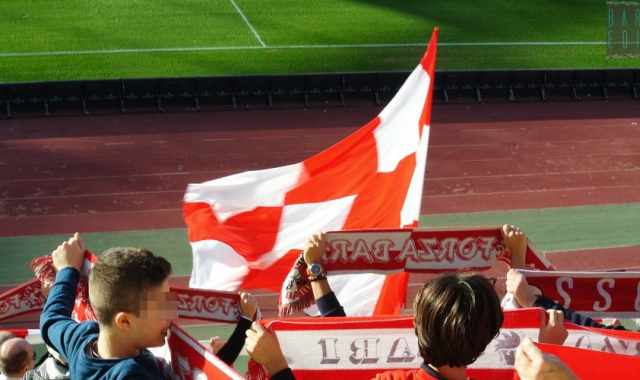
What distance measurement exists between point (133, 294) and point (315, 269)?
160 centimetres

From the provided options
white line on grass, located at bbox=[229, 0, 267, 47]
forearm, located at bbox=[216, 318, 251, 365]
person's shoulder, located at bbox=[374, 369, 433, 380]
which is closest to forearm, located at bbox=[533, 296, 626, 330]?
forearm, located at bbox=[216, 318, 251, 365]

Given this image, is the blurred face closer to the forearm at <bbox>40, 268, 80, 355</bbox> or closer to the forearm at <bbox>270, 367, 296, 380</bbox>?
the forearm at <bbox>270, 367, 296, 380</bbox>

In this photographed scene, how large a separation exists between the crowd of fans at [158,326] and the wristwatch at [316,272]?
1052mm

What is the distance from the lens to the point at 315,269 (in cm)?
423

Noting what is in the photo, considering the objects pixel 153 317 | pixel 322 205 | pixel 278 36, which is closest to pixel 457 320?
pixel 153 317

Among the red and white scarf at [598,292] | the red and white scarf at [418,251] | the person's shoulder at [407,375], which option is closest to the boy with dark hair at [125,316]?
the person's shoulder at [407,375]

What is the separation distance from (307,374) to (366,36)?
12.9m

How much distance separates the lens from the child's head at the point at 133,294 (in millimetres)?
2705

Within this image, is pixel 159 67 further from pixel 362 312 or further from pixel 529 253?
pixel 529 253

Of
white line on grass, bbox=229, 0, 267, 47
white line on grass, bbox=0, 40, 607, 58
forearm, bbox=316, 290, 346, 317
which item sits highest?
forearm, bbox=316, 290, 346, 317

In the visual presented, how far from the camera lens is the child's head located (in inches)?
106

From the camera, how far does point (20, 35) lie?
50.1 feet

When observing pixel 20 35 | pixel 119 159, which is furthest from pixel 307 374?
pixel 20 35

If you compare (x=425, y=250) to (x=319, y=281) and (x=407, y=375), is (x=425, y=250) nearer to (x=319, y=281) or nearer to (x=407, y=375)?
(x=319, y=281)
